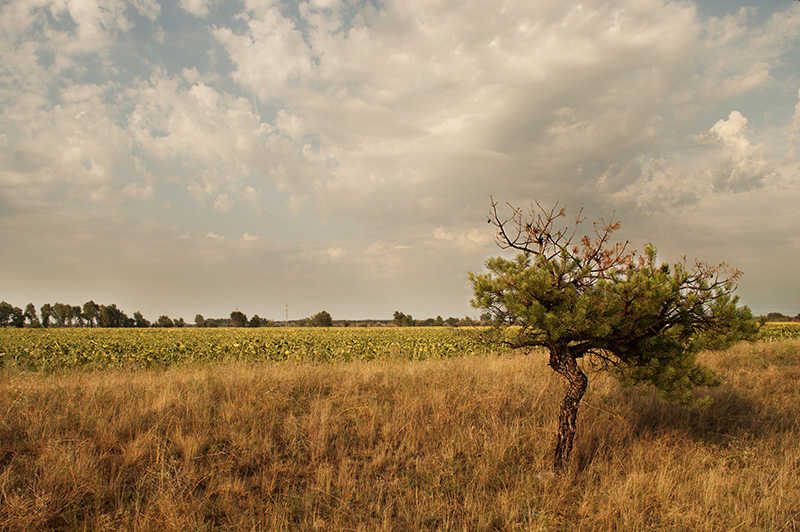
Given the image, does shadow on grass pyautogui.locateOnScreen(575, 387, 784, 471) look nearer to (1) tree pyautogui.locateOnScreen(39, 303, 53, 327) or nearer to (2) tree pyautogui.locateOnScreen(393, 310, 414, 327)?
(2) tree pyautogui.locateOnScreen(393, 310, 414, 327)

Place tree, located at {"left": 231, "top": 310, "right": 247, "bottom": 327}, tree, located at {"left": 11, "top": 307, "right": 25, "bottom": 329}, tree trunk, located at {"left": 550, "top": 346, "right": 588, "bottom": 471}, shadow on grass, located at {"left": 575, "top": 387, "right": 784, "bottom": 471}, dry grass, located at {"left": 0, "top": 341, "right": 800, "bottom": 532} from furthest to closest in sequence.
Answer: tree, located at {"left": 231, "top": 310, "right": 247, "bottom": 327}, tree, located at {"left": 11, "top": 307, "right": 25, "bottom": 329}, shadow on grass, located at {"left": 575, "top": 387, "right": 784, "bottom": 471}, tree trunk, located at {"left": 550, "top": 346, "right": 588, "bottom": 471}, dry grass, located at {"left": 0, "top": 341, "right": 800, "bottom": 532}

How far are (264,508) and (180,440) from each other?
1596 mm

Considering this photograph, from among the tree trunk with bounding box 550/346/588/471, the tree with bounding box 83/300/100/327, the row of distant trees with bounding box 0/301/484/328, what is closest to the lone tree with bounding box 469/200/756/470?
the tree trunk with bounding box 550/346/588/471

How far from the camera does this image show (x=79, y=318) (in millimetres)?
107625

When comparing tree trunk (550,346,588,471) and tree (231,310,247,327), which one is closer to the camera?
tree trunk (550,346,588,471)

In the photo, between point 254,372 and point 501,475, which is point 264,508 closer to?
point 501,475

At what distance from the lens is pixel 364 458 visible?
17.9ft

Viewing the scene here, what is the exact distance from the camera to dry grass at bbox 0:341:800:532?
13.9 ft

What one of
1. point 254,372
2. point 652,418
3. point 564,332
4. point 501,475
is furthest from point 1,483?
point 652,418

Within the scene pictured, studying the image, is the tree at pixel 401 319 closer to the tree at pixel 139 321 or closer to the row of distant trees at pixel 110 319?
the row of distant trees at pixel 110 319

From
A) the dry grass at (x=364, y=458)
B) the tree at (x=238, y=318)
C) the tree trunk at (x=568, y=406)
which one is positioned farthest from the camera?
the tree at (x=238, y=318)

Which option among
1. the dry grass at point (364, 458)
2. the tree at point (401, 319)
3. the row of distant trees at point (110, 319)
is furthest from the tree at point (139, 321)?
the dry grass at point (364, 458)

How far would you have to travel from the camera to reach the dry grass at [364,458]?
4250mm

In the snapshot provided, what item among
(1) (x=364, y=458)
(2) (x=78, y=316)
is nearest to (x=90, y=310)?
(2) (x=78, y=316)
